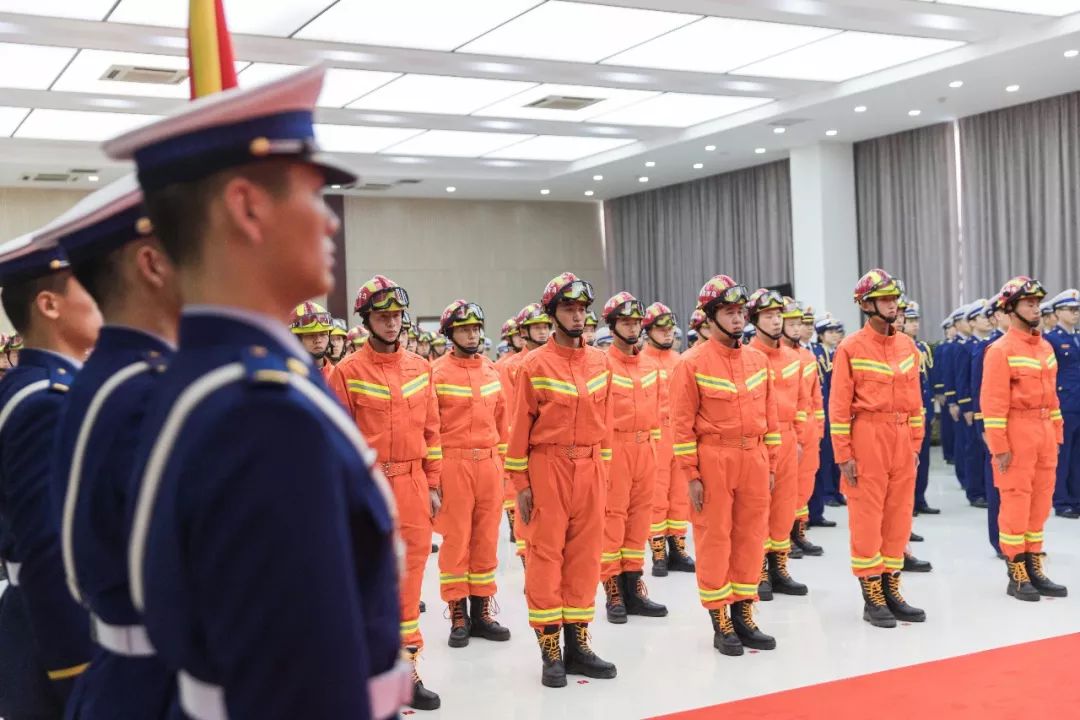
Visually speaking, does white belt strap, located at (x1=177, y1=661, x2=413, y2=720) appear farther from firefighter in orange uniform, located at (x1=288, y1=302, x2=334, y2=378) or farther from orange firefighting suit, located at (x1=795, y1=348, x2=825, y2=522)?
orange firefighting suit, located at (x1=795, y1=348, x2=825, y2=522)

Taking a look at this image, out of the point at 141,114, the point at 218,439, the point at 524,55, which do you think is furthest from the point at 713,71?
the point at 218,439

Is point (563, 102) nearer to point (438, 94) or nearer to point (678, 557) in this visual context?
point (438, 94)

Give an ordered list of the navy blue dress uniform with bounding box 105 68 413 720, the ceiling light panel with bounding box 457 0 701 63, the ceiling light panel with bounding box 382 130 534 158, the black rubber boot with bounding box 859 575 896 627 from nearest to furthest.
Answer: the navy blue dress uniform with bounding box 105 68 413 720, the black rubber boot with bounding box 859 575 896 627, the ceiling light panel with bounding box 457 0 701 63, the ceiling light panel with bounding box 382 130 534 158

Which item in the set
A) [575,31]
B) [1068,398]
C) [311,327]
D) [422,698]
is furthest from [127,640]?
[575,31]

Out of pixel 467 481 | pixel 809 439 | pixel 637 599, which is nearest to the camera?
pixel 467 481

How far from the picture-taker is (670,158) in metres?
16.3

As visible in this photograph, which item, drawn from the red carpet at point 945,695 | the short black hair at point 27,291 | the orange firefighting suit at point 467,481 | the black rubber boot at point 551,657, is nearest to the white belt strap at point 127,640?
the short black hair at point 27,291

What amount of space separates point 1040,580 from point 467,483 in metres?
3.26

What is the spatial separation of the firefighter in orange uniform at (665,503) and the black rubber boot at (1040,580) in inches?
83.7

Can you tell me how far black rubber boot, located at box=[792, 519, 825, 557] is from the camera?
790 centimetres

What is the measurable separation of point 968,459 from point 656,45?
461 centimetres

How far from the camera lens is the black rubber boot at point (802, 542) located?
311 inches

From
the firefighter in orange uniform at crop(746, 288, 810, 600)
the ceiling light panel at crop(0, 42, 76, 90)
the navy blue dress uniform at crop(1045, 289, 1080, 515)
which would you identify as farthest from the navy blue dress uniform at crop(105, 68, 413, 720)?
the ceiling light panel at crop(0, 42, 76, 90)

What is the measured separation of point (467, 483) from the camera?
617cm
